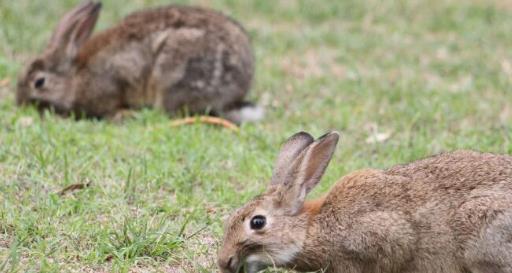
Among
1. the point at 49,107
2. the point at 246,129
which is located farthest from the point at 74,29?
the point at 246,129

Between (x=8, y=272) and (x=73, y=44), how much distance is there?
5.21 meters

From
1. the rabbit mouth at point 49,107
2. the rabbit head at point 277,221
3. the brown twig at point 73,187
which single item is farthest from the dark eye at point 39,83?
the rabbit head at point 277,221

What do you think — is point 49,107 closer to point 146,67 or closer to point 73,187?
point 146,67

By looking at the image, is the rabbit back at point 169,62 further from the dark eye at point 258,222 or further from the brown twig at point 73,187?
the dark eye at point 258,222

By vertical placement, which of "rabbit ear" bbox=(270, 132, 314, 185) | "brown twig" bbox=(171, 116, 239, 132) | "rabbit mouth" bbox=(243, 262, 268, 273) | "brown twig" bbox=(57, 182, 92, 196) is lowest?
"brown twig" bbox=(171, 116, 239, 132)

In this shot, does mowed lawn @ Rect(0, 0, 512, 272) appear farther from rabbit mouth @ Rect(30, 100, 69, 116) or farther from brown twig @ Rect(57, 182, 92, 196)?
rabbit mouth @ Rect(30, 100, 69, 116)

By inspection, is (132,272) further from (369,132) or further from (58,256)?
(369,132)

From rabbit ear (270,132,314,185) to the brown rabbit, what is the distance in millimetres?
112

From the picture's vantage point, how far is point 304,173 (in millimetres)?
5574

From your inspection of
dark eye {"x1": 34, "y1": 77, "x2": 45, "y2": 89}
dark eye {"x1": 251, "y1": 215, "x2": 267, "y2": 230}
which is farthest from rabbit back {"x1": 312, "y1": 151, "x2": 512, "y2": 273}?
dark eye {"x1": 34, "y1": 77, "x2": 45, "y2": 89}

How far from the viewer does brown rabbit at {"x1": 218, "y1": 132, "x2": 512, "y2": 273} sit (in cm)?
525

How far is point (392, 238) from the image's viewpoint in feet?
17.4

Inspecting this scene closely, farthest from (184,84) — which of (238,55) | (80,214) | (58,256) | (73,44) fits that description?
(58,256)

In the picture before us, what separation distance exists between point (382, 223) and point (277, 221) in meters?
0.58
